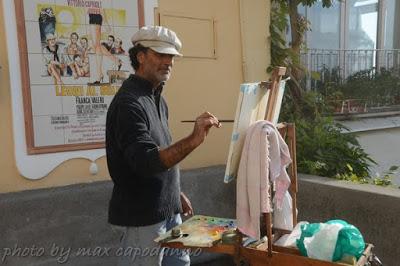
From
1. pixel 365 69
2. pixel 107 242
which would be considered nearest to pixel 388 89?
pixel 365 69

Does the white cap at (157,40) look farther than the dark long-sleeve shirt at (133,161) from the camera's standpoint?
Yes

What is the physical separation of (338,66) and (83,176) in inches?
200

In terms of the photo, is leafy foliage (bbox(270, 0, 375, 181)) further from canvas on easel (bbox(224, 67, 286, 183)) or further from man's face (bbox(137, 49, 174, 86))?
man's face (bbox(137, 49, 174, 86))

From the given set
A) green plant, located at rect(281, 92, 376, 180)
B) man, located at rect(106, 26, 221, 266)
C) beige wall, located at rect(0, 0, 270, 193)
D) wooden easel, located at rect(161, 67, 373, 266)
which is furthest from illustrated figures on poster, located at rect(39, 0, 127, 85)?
green plant, located at rect(281, 92, 376, 180)

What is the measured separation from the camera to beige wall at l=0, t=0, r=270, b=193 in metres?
3.80

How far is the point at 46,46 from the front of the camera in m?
3.14

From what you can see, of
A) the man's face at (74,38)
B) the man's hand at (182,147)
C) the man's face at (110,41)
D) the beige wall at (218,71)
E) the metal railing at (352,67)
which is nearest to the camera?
the man's hand at (182,147)

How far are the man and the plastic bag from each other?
0.69 metres

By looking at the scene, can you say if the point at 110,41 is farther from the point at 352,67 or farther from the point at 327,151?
the point at 352,67

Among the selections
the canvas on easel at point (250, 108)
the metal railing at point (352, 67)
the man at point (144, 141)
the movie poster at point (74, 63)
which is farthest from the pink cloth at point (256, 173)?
the metal railing at point (352, 67)

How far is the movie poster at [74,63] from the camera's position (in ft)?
10.2

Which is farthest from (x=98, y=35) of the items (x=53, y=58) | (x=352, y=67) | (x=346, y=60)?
(x=352, y=67)

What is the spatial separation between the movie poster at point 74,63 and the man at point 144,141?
1.21 metres

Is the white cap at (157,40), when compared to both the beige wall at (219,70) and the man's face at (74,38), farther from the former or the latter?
the beige wall at (219,70)
